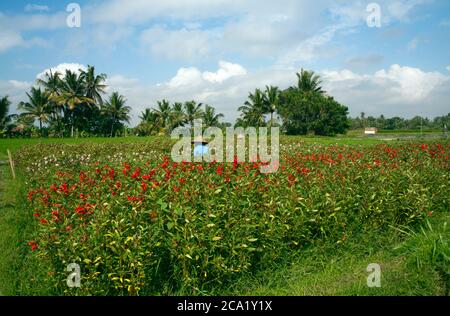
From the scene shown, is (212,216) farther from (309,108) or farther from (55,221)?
(309,108)

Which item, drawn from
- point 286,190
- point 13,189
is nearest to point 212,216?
point 286,190

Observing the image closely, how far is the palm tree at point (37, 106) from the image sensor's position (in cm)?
4109

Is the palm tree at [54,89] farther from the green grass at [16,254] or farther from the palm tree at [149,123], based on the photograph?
the green grass at [16,254]

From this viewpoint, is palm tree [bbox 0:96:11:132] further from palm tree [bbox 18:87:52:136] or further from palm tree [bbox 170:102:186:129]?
palm tree [bbox 170:102:186:129]

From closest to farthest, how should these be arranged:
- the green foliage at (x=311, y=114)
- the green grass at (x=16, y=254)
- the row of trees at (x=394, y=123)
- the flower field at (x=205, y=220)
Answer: the flower field at (x=205, y=220) < the green grass at (x=16, y=254) < the green foliage at (x=311, y=114) < the row of trees at (x=394, y=123)

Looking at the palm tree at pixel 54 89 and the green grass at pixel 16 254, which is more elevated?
the palm tree at pixel 54 89

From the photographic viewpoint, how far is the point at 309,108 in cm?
4403

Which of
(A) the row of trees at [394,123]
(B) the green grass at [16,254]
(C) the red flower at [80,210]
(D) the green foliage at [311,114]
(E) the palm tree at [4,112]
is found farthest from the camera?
(A) the row of trees at [394,123]

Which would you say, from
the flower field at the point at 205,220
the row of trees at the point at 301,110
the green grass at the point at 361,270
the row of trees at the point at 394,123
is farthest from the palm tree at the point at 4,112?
the row of trees at the point at 394,123

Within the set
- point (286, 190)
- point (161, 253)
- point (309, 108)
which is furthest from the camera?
point (309, 108)

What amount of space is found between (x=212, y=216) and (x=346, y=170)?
10.8 feet

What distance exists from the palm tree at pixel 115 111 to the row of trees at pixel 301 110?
14210 mm

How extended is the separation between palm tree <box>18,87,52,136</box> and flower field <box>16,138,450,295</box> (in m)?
38.7
